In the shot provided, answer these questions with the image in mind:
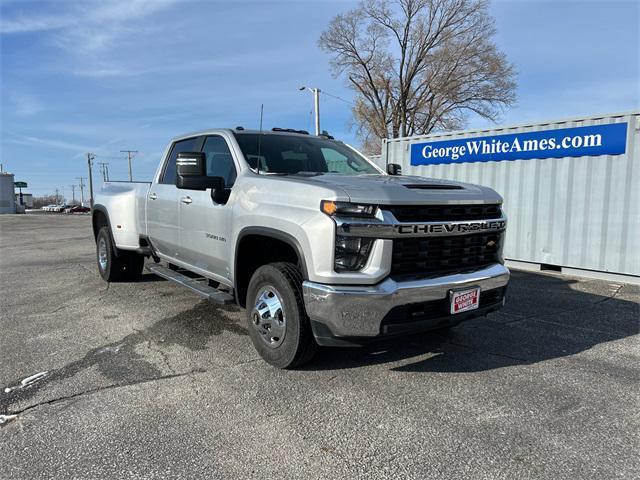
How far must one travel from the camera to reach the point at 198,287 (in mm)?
4777

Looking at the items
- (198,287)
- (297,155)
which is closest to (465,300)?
(297,155)

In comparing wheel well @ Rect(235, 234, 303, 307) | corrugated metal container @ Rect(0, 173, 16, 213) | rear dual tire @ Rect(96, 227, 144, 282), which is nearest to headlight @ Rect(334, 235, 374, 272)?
wheel well @ Rect(235, 234, 303, 307)

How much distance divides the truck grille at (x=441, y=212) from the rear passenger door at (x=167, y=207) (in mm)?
2767

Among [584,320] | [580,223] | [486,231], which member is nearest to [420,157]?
[580,223]

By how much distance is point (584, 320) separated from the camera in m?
5.32

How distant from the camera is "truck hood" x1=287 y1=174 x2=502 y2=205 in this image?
10.3ft

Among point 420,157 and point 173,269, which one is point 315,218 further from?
point 420,157

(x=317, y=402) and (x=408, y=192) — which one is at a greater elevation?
(x=408, y=192)

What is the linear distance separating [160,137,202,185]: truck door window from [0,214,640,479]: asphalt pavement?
161cm

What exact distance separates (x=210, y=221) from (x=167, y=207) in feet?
3.76

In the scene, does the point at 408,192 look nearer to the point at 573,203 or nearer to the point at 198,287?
the point at 198,287

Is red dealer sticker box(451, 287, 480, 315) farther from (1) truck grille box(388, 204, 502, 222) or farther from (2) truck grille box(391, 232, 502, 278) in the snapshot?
(1) truck grille box(388, 204, 502, 222)

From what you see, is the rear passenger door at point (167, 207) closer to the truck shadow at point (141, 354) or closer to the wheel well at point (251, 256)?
the truck shadow at point (141, 354)

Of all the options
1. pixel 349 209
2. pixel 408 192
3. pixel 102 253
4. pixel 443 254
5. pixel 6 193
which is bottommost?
pixel 6 193
